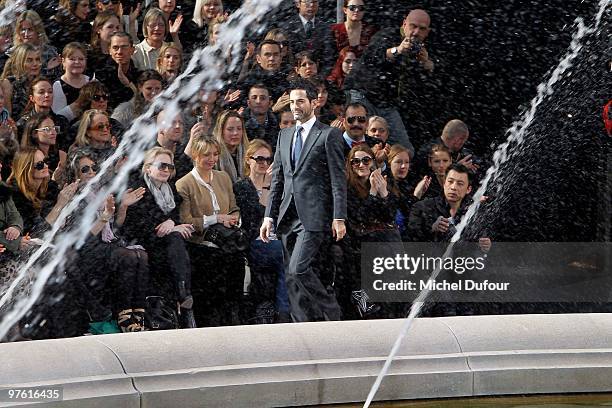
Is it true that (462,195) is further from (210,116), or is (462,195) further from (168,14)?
(168,14)

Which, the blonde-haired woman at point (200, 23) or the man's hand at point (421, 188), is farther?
the man's hand at point (421, 188)

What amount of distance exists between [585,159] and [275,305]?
277 centimetres

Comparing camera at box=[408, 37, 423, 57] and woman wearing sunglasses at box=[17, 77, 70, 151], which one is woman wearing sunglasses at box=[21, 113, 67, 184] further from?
camera at box=[408, 37, 423, 57]

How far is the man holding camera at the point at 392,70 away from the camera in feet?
26.2

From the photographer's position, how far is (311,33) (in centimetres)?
824

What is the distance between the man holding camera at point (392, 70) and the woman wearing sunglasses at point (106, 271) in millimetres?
2014

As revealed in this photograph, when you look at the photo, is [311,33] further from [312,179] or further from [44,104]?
[44,104]

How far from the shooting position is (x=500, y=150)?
8531mm

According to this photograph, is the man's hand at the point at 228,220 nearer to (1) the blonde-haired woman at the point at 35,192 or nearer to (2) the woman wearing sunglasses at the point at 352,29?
(1) the blonde-haired woman at the point at 35,192

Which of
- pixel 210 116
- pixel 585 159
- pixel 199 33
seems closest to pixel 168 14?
pixel 199 33

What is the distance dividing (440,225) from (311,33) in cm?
165

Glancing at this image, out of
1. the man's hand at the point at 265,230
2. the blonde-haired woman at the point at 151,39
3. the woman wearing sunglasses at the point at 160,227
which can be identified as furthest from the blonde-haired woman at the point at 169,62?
the man's hand at the point at 265,230

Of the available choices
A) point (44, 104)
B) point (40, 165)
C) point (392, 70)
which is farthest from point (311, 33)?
point (40, 165)

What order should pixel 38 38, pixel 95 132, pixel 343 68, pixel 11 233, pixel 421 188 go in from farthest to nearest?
pixel 343 68 → pixel 421 188 → pixel 38 38 → pixel 95 132 → pixel 11 233
